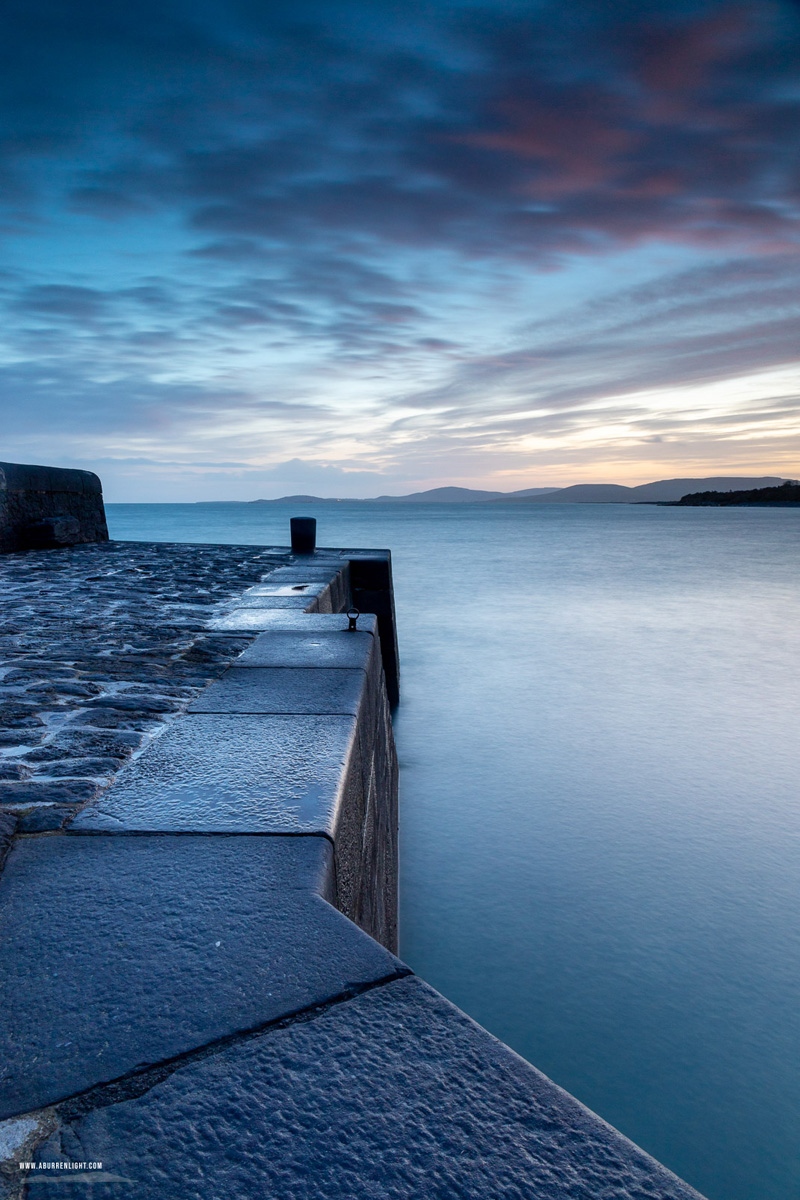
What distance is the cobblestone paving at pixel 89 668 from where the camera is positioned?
2279 millimetres

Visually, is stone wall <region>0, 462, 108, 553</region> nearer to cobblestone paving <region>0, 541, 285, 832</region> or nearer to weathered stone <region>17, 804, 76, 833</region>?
cobblestone paving <region>0, 541, 285, 832</region>

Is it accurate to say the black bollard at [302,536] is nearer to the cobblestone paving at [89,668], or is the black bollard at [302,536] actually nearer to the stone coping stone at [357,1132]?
the cobblestone paving at [89,668]

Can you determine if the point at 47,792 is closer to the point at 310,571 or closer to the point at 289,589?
the point at 289,589

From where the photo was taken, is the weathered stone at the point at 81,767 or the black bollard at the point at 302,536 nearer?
the weathered stone at the point at 81,767

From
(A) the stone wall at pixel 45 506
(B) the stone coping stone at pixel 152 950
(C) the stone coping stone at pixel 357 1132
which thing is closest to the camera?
(C) the stone coping stone at pixel 357 1132

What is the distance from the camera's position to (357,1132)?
101cm

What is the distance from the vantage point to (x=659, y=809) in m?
5.99

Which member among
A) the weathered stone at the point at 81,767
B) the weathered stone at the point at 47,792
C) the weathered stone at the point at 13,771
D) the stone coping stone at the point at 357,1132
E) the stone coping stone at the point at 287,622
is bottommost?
the stone coping stone at the point at 357,1132

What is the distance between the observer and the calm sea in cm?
323

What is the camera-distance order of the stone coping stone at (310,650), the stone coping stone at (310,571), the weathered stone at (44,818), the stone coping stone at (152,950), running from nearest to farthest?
the stone coping stone at (152,950) < the weathered stone at (44,818) < the stone coping stone at (310,650) < the stone coping stone at (310,571)

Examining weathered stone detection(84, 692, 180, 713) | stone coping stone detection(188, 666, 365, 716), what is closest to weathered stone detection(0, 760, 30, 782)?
weathered stone detection(84, 692, 180, 713)

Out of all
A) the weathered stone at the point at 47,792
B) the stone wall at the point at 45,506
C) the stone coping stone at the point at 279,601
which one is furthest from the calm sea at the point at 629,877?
the stone wall at the point at 45,506

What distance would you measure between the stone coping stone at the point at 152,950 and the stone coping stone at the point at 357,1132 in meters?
0.09

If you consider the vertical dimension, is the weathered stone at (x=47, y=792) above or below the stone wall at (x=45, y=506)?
below
